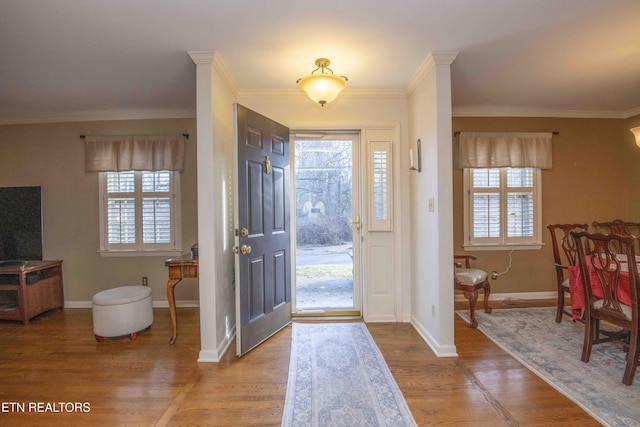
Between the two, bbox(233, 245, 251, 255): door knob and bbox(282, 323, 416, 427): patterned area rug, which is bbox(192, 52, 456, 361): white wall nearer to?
bbox(233, 245, 251, 255): door knob

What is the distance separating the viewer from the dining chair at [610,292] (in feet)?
6.91

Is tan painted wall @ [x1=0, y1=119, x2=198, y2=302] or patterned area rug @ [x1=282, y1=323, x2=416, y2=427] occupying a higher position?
tan painted wall @ [x1=0, y1=119, x2=198, y2=302]

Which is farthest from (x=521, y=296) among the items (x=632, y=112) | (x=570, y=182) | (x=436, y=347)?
(x=632, y=112)

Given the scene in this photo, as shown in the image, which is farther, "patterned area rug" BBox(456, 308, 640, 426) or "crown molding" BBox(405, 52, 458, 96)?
"crown molding" BBox(405, 52, 458, 96)

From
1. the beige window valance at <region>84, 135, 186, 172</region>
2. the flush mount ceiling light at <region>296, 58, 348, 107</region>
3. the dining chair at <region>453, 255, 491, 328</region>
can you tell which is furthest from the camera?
the beige window valance at <region>84, 135, 186, 172</region>

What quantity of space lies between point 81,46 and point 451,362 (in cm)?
388

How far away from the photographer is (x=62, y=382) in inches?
91.9

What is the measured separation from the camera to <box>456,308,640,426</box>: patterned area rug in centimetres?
197

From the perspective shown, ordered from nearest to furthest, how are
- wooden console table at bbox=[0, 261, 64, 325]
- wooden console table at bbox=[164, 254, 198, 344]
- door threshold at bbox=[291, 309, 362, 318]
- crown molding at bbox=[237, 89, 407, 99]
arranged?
wooden console table at bbox=[164, 254, 198, 344] → crown molding at bbox=[237, 89, 407, 99] → wooden console table at bbox=[0, 261, 64, 325] → door threshold at bbox=[291, 309, 362, 318]

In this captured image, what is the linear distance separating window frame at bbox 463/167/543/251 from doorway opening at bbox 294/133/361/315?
5.10ft

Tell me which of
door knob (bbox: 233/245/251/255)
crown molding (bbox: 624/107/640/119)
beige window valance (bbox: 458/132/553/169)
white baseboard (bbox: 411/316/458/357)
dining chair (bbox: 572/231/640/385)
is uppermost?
crown molding (bbox: 624/107/640/119)

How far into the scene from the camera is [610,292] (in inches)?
90.9

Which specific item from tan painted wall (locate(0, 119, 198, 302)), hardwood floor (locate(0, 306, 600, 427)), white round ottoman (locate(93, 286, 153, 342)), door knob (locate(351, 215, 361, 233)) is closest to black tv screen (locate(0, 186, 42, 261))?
tan painted wall (locate(0, 119, 198, 302))

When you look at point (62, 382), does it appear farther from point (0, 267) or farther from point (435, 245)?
point (435, 245)
